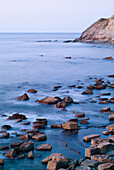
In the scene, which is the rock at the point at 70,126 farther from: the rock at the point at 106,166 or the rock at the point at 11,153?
the rock at the point at 106,166

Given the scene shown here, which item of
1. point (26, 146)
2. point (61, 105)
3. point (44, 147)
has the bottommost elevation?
point (44, 147)

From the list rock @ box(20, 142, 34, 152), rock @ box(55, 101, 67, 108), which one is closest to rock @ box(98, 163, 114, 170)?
rock @ box(20, 142, 34, 152)

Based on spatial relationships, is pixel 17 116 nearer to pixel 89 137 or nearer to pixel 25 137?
pixel 25 137

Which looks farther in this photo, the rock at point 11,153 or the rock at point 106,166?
the rock at point 11,153

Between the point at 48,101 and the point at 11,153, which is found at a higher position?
the point at 48,101

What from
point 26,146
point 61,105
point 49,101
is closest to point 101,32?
point 49,101

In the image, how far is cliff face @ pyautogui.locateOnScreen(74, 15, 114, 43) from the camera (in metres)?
123

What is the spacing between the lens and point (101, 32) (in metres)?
129

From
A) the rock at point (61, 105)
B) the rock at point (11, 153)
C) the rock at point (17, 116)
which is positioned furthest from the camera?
the rock at point (61, 105)

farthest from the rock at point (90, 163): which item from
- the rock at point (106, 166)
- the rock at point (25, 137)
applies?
the rock at point (25, 137)

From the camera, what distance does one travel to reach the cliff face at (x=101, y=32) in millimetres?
123231

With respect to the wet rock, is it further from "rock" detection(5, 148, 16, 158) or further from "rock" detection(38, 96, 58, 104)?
"rock" detection(5, 148, 16, 158)

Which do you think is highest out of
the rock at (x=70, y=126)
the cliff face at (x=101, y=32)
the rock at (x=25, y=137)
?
the cliff face at (x=101, y=32)

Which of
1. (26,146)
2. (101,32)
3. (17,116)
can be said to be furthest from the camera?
(101,32)
